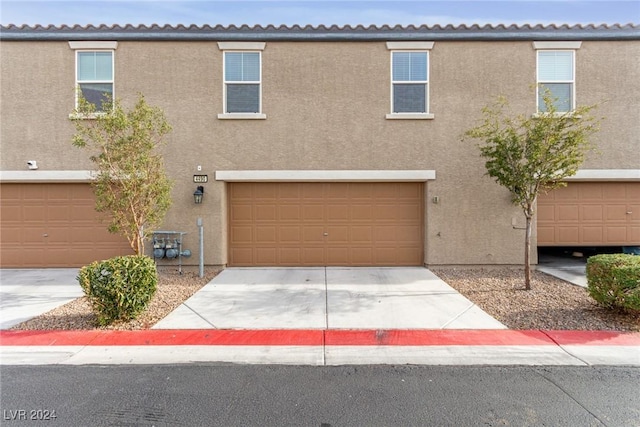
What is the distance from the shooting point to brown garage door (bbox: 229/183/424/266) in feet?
29.1

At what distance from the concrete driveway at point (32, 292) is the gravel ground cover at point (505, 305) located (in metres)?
0.38

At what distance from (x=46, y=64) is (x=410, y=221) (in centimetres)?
1056

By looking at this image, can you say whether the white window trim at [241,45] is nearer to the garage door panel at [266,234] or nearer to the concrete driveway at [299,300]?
the garage door panel at [266,234]

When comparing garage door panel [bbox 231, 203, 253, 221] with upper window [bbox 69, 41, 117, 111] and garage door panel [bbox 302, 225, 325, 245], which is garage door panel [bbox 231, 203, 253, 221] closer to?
garage door panel [bbox 302, 225, 325, 245]

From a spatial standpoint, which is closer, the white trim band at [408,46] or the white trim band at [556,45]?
the white trim band at [556,45]

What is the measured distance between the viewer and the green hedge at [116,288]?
192 inches

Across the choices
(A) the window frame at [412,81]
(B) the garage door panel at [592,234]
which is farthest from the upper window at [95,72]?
(B) the garage door panel at [592,234]

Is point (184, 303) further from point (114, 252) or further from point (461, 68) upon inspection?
point (461, 68)

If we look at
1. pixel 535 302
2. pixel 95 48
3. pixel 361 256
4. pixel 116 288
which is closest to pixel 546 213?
pixel 535 302

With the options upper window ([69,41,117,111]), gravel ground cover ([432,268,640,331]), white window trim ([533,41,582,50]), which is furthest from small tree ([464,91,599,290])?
upper window ([69,41,117,111])

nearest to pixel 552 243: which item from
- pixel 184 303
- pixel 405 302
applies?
pixel 405 302

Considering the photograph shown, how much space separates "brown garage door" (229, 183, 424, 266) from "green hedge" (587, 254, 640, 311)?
401cm

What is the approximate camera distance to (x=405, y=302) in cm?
608

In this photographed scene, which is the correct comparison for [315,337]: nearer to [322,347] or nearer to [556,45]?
[322,347]
